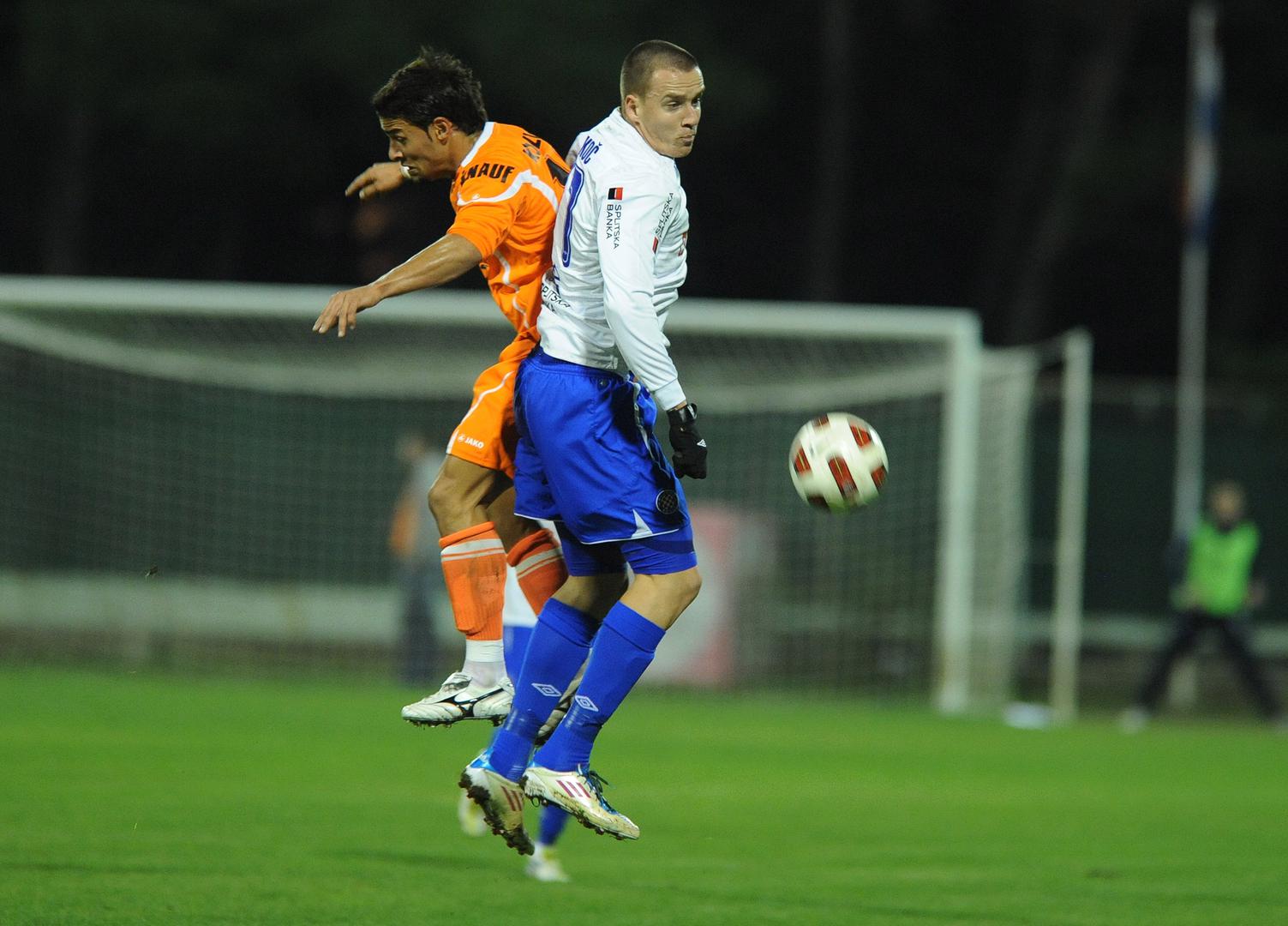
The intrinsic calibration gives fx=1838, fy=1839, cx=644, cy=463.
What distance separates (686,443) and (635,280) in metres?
0.56

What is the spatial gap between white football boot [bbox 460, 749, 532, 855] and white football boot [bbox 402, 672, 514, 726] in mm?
257

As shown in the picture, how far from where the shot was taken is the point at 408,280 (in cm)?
592

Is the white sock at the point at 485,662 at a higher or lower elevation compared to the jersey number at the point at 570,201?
lower

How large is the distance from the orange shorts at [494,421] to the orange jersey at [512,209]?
0.11 metres

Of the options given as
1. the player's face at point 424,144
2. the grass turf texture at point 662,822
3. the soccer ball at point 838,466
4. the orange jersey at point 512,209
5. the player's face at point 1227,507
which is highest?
the player's face at point 424,144

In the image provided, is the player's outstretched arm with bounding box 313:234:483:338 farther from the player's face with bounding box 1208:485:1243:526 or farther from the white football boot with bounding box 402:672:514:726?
the player's face with bounding box 1208:485:1243:526

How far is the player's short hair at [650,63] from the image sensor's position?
616 cm

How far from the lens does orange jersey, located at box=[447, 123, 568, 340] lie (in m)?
6.29

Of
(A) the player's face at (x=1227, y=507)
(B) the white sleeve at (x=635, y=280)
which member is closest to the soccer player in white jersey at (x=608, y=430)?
(B) the white sleeve at (x=635, y=280)

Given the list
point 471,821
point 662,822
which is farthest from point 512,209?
point 662,822

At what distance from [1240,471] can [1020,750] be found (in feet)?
29.8

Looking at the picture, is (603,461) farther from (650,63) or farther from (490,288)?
(650,63)

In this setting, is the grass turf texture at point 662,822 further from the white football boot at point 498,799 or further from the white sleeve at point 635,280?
the white sleeve at point 635,280

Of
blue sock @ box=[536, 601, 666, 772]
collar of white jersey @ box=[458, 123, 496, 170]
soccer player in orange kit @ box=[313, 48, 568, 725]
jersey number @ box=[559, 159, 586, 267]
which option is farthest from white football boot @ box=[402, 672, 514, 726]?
collar of white jersey @ box=[458, 123, 496, 170]
